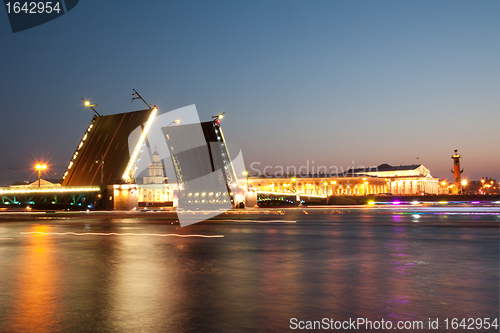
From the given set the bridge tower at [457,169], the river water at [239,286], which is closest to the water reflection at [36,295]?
the river water at [239,286]

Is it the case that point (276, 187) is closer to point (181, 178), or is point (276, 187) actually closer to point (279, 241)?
point (181, 178)

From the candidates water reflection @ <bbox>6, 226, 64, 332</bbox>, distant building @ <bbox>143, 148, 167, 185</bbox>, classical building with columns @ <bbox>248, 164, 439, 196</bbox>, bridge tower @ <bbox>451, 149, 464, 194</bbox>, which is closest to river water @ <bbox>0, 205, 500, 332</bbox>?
water reflection @ <bbox>6, 226, 64, 332</bbox>

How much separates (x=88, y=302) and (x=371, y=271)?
4361 mm

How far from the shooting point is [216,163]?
40750 mm

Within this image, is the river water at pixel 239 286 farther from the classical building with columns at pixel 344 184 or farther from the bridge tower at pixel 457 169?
the bridge tower at pixel 457 169

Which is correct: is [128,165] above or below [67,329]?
above

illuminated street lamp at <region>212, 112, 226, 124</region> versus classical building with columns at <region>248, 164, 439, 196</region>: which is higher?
illuminated street lamp at <region>212, 112, 226, 124</region>

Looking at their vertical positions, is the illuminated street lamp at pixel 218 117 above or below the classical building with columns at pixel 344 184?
above

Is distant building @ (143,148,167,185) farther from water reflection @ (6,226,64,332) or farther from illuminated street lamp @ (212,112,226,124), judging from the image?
water reflection @ (6,226,64,332)

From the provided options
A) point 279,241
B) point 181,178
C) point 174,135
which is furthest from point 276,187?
point 279,241

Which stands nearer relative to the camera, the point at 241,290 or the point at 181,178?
the point at 241,290

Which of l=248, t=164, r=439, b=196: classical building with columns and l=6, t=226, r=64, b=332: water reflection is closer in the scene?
l=6, t=226, r=64, b=332: water reflection

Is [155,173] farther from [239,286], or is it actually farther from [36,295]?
[239,286]

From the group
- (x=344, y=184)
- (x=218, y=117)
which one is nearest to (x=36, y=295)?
(x=218, y=117)
